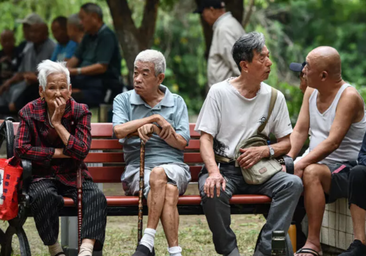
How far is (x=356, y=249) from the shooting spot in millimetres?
4949

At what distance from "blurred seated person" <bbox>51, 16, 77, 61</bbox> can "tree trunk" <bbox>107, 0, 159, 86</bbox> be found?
0.73m

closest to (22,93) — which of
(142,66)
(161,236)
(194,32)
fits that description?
(161,236)

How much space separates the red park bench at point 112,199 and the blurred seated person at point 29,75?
4893 mm

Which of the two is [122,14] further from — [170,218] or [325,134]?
[170,218]

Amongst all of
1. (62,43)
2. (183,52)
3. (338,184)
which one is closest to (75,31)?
(62,43)

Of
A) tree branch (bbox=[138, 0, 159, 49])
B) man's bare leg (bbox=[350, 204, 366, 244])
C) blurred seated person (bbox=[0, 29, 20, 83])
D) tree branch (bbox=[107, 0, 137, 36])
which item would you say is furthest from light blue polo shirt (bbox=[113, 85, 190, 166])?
blurred seated person (bbox=[0, 29, 20, 83])

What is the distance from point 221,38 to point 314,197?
3495mm

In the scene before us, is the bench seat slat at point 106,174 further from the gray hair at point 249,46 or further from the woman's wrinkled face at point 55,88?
the gray hair at point 249,46

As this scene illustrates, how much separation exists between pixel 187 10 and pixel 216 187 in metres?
15.9

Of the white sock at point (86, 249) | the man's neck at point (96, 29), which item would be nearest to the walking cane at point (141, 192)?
the white sock at point (86, 249)

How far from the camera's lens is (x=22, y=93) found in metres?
10.4

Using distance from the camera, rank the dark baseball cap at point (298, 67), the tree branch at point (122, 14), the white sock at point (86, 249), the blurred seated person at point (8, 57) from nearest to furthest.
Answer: the white sock at point (86, 249)
the dark baseball cap at point (298, 67)
the tree branch at point (122, 14)
the blurred seated person at point (8, 57)

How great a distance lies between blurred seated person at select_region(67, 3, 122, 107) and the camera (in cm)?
905

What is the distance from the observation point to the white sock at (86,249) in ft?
15.1
